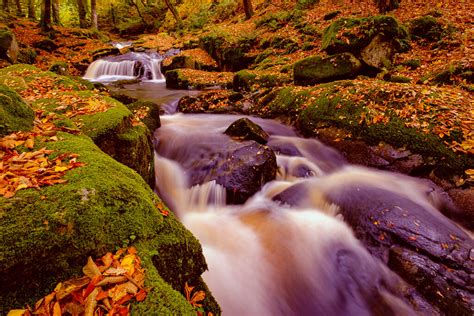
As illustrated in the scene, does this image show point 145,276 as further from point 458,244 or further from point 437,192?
point 437,192

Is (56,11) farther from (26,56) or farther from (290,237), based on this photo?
(290,237)

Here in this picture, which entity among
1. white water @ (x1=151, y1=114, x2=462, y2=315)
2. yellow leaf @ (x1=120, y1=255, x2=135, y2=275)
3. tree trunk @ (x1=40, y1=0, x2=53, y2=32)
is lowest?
white water @ (x1=151, y1=114, x2=462, y2=315)

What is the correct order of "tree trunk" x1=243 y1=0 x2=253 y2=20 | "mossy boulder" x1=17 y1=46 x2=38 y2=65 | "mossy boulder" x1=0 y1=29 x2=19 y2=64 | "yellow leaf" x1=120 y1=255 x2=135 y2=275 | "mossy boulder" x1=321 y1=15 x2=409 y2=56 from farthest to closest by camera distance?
1. "tree trunk" x1=243 y1=0 x2=253 y2=20
2. "mossy boulder" x1=17 y1=46 x2=38 y2=65
3. "mossy boulder" x1=0 y1=29 x2=19 y2=64
4. "mossy boulder" x1=321 y1=15 x2=409 y2=56
5. "yellow leaf" x1=120 y1=255 x2=135 y2=275

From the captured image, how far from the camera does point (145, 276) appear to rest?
5.18 ft

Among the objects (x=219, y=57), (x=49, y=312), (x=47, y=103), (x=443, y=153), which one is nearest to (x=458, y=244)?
(x=443, y=153)

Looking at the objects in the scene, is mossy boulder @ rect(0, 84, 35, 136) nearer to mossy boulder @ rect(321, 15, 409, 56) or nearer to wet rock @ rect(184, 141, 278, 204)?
wet rock @ rect(184, 141, 278, 204)

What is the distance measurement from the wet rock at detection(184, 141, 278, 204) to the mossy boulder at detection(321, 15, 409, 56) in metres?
5.74

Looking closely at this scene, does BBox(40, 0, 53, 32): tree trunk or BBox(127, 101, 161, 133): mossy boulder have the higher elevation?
BBox(40, 0, 53, 32): tree trunk

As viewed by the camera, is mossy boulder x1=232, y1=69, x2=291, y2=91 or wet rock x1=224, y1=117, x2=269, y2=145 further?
mossy boulder x1=232, y1=69, x2=291, y2=91

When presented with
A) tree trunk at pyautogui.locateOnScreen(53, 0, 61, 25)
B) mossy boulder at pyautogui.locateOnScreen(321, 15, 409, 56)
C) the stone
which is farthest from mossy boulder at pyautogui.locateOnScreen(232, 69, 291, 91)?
tree trunk at pyautogui.locateOnScreen(53, 0, 61, 25)

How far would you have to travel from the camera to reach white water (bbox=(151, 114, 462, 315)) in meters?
3.62

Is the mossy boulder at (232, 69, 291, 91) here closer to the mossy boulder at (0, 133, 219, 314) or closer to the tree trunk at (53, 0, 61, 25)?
the mossy boulder at (0, 133, 219, 314)

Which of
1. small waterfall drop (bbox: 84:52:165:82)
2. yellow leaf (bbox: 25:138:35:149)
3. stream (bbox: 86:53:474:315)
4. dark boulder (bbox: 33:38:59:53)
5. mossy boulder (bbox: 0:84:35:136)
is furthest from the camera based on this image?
small waterfall drop (bbox: 84:52:165:82)

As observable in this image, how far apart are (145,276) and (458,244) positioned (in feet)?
14.4
